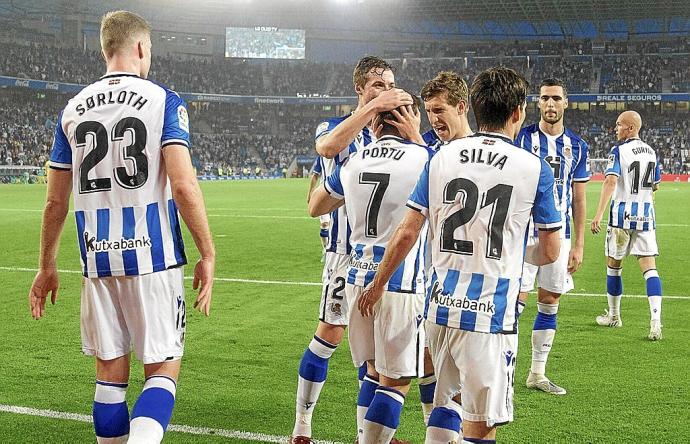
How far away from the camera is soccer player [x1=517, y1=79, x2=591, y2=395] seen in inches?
246

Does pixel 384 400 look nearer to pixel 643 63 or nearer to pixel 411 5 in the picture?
pixel 411 5

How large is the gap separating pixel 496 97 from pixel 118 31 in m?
1.81

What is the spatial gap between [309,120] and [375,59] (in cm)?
6507

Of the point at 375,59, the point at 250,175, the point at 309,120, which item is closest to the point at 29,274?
the point at 375,59

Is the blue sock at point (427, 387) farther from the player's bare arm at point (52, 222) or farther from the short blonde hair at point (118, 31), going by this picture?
the short blonde hair at point (118, 31)

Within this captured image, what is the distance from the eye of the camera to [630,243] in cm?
855

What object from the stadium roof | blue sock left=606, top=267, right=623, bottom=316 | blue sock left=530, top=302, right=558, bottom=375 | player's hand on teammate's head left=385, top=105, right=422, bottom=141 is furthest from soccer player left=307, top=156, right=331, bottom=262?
the stadium roof

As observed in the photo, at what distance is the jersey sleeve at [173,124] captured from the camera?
11.5 feet

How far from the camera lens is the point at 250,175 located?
57.3m

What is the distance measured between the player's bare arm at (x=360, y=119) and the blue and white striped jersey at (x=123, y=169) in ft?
3.14

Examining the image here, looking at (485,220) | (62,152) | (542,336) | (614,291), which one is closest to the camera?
(485,220)

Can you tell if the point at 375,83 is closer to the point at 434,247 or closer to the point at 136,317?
the point at 434,247

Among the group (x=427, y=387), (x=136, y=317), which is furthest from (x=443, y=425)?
(x=136, y=317)

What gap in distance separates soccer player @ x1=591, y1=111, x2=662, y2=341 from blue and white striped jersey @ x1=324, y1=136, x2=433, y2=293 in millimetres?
4960
